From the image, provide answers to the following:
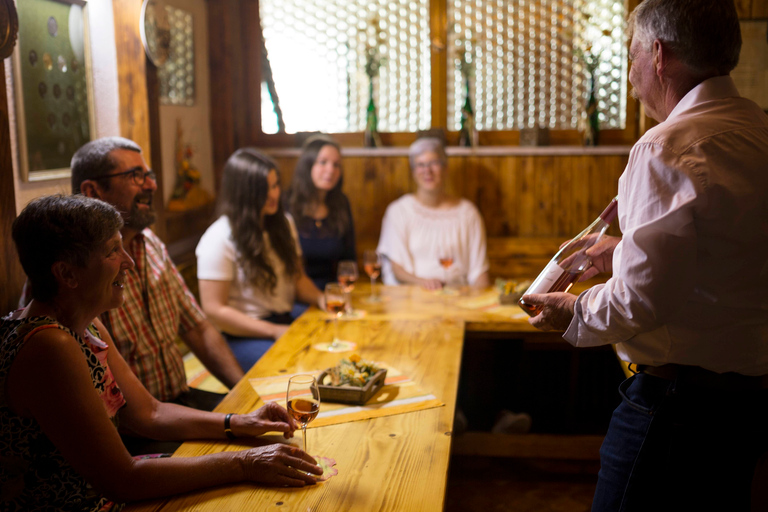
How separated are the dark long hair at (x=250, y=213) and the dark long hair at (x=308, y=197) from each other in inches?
27.8

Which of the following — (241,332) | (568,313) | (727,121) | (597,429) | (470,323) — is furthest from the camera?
(597,429)

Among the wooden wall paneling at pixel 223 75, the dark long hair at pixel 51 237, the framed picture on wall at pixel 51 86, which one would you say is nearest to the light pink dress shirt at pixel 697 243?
the dark long hair at pixel 51 237

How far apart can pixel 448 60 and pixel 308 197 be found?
4.96 feet

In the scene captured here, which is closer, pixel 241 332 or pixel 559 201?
pixel 241 332

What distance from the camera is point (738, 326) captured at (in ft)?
4.29

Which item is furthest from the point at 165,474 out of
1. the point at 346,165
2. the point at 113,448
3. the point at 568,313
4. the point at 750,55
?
the point at 750,55

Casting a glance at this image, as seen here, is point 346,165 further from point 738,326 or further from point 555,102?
point 738,326

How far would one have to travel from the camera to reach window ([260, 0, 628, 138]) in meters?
4.47

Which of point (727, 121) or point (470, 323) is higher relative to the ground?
point (727, 121)

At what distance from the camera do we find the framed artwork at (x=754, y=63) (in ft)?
13.7

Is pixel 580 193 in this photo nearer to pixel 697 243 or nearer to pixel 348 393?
pixel 348 393

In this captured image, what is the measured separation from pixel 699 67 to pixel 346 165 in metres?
3.41

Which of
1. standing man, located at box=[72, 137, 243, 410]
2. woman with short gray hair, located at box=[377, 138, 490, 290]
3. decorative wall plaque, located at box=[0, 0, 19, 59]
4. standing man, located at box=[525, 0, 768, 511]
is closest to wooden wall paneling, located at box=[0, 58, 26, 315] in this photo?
decorative wall plaque, located at box=[0, 0, 19, 59]

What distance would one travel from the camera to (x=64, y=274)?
1.40m
